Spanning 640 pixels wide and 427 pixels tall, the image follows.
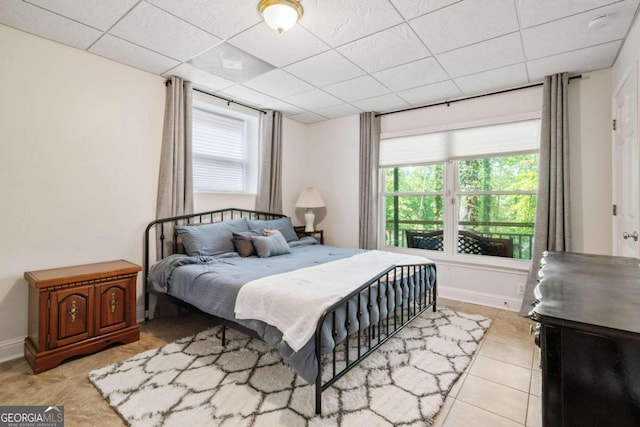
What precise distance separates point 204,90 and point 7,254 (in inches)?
91.7

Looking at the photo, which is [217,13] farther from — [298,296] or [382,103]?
[382,103]

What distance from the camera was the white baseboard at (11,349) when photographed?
7.34 feet

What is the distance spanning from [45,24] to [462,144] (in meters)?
4.04

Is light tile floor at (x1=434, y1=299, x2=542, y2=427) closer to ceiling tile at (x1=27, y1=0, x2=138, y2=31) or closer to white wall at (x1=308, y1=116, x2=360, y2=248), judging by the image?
white wall at (x1=308, y1=116, x2=360, y2=248)

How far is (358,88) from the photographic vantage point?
3.40 m

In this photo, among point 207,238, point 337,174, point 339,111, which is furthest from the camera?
point 337,174

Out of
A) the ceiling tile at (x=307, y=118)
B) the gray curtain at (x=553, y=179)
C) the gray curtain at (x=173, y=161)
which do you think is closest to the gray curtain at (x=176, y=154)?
the gray curtain at (x=173, y=161)

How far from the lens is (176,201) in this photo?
126 inches

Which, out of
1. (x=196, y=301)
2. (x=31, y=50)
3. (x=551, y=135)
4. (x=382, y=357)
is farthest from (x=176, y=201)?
(x=551, y=135)

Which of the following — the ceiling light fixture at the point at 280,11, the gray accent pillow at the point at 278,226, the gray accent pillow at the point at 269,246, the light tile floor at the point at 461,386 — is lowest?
the light tile floor at the point at 461,386

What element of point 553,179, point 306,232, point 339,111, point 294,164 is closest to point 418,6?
point 553,179

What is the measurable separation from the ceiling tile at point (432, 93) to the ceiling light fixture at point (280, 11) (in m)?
1.87

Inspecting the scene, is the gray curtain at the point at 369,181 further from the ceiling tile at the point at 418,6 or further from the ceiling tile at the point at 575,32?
the ceiling tile at the point at 418,6

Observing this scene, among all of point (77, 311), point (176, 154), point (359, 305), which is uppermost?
point (176, 154)
